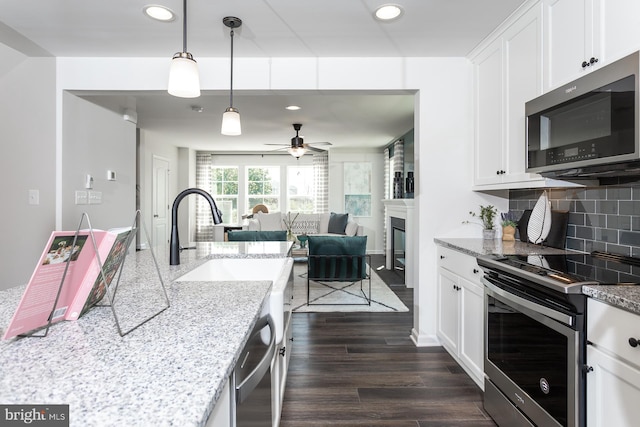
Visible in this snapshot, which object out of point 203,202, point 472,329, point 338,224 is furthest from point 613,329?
point 203,202

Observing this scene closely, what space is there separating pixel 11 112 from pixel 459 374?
3661 mm

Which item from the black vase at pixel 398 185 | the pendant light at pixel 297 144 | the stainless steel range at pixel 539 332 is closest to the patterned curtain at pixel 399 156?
the black vase at pixel 398 185

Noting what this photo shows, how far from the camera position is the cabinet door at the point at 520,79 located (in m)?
2.07

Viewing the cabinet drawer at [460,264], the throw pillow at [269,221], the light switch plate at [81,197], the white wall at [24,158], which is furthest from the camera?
the throw pillow at [269,221]

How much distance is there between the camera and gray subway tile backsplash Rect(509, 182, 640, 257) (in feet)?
5.98

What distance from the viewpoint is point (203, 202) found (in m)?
8.41

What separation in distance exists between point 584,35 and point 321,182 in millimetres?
6543

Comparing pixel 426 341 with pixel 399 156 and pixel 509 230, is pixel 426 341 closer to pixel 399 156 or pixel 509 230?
pixel 509 230

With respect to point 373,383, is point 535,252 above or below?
above

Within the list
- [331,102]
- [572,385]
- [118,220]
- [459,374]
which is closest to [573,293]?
[572,385]

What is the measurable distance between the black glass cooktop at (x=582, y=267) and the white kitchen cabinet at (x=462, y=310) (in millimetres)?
401

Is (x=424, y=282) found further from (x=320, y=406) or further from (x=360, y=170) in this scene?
(x=360, y=170)

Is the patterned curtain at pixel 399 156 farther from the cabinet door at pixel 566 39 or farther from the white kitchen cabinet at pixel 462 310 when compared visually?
the cabinet door at pixel 566 39

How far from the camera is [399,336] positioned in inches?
121
